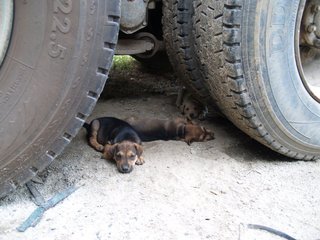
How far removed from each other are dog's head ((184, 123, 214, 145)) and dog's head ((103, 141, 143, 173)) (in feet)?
0.97

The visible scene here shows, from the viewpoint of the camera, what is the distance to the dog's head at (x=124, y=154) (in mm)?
2404

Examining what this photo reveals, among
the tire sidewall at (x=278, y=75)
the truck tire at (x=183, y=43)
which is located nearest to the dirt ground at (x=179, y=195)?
the tire sidewall at (x=278, y=75)

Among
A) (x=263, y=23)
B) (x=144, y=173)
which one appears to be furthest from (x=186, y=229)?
(x=263, y=23)

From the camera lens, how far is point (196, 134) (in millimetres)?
2777

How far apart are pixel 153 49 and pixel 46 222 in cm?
124

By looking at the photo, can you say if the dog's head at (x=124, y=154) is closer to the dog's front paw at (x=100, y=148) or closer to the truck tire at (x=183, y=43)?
the dog's front paw at (x=100, y=148)

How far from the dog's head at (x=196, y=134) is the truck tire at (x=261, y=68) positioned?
1.17 ft

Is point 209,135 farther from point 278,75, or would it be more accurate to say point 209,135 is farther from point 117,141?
point 278,75

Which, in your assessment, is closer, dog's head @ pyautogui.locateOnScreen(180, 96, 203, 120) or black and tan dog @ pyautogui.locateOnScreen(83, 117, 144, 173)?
black and tan dog @ pyautogui.locateOnScreen(83, 117, 144, 173)

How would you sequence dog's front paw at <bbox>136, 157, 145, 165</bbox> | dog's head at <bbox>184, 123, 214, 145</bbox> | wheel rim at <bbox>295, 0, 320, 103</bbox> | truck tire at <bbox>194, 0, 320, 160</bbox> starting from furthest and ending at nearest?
dog's head at <bbox>184, 123, 214, 145</bbox> < dog's front paw at <bbox>136, 157, 145, 165</bbox> < wheel rim at <bbox>295, 0, 320, 103</bbox> < truck tire at <bbox>194, 0, 320, 160</bbox>

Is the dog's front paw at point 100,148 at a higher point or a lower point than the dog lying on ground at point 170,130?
lower

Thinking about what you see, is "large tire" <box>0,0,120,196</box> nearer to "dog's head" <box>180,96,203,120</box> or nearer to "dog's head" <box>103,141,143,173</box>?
"dog's head" <box>103,141,143,173</box>

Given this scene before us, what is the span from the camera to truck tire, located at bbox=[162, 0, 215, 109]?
244cm

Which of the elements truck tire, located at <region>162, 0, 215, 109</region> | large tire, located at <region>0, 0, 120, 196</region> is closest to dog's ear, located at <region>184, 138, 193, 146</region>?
truck tire, located at <region>162, 0, 215, 109</region>
